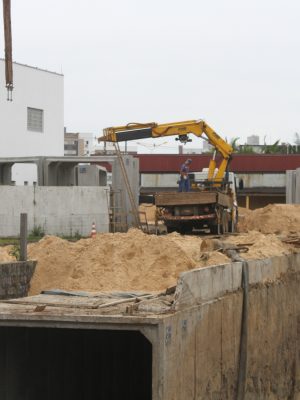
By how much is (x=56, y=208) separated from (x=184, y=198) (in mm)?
9048

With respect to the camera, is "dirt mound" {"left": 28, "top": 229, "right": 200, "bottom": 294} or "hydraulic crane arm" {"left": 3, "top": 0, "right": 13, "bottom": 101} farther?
"hydraulic crane arm" {"left": 3, "top": 0, "right": 13, "bottom": 101}

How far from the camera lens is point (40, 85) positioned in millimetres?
53375

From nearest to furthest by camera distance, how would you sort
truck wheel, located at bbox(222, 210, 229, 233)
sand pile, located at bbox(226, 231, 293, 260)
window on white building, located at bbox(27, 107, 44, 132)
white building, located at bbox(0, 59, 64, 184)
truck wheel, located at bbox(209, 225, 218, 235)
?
1. sand pile, located at bbox(226, 231, 293, 260)
2. truck wheel, located at bbox(209, 225, 218, 235)
3. truck wheel, located at bbox(222, 210, 229, 233)
4. white building, located at bbox(0, 59, 64, 184)
5. window on white building, located at bbox(27, 107, 44, 132)

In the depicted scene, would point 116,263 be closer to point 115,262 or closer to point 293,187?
point 115,262

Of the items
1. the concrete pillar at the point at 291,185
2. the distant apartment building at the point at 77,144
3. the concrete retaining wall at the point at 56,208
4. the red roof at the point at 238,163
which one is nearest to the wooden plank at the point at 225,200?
the concrete retaining wall at the point at 56,208

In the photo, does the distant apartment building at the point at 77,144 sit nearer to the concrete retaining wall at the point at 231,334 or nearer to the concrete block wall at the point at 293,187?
the concrete block wall at the point at 293,187

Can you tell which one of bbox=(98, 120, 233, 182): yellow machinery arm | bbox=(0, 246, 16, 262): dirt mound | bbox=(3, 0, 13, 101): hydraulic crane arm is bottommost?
bbox=(0, 246, 16, 262): dirt mound

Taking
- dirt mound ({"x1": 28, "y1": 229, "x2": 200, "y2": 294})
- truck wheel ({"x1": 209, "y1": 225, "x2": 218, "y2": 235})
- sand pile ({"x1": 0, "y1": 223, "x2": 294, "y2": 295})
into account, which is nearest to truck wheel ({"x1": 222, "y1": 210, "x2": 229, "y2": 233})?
truck wheel ({"x1": 209, "y1": 225, "x2": 218, "y2": 235})

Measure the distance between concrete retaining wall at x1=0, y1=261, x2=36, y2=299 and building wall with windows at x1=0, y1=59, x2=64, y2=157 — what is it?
36.7m

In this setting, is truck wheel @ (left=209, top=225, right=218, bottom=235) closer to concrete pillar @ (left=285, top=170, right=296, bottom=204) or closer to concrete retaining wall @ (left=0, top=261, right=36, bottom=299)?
concrete retaining wall @ (left=0, top=261, right=36, bottom=299)

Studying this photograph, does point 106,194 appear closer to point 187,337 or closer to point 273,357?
point 273,357

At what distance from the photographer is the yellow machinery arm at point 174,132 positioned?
28547 millimetres

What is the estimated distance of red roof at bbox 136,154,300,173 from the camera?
2140 inches

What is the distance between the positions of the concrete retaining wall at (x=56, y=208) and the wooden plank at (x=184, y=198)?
24.3ft
